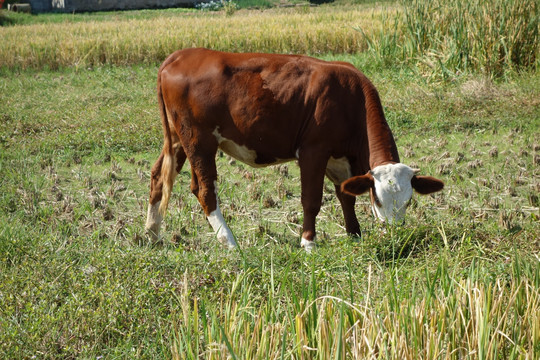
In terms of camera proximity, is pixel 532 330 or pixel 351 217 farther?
Result: pixel 351 217

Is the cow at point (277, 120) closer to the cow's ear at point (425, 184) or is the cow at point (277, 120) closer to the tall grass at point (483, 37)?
the cow's ear at point (425, 184)

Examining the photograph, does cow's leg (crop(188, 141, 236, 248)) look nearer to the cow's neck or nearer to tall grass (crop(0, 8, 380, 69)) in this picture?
the cow's neck

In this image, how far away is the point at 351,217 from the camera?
19.1 ft

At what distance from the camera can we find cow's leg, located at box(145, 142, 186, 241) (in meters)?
6.04

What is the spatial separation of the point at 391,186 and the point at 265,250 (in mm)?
1129

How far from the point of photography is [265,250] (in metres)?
5.36

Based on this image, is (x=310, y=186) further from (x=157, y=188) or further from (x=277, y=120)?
(x=157, y=188)

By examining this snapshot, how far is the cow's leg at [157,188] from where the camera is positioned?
19.8 ft

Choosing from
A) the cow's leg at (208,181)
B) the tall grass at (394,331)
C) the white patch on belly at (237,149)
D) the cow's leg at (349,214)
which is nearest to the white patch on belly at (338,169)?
the cow's leg at (349,214)

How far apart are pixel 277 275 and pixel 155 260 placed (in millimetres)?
917

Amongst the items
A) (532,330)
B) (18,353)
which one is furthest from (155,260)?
(532,330)

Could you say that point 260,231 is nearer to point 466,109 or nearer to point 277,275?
point 277,275

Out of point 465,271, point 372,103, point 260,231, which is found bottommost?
point 260,231

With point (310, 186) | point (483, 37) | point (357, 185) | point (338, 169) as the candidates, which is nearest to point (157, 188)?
point (310, 186)
